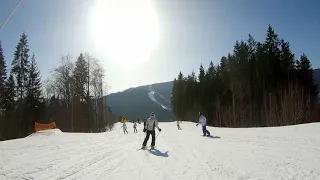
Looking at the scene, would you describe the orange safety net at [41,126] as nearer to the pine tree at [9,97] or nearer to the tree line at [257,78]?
the pine tree at [9,97]

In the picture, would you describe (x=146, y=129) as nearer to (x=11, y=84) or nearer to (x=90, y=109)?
(x=90, y=109)

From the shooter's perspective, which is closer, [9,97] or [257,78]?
[9,97]

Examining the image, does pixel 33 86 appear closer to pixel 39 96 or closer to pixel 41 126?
pixel 39 96

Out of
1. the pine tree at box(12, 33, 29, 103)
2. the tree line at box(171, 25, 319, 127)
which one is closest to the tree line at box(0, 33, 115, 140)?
the pine tree at box(12, 33, 29, 103)

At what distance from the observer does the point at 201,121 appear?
23047mm

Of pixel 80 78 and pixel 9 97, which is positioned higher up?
pixel 80 78

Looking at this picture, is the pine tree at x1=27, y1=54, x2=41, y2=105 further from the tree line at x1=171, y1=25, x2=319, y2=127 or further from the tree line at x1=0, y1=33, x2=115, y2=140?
the tree line at x1=171, y1=25, x2=319, y2=127

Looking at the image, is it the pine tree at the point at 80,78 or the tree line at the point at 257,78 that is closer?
the pine tree at the point at 80,78

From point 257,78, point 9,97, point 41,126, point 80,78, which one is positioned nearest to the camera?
point 41,126

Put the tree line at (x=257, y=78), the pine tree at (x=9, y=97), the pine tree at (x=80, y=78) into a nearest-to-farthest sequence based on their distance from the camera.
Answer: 1. the pine tree at (x=80, y=78)
2. the pine tree at (x=9, y=97)
3. the tree line at (x=257, y=78)

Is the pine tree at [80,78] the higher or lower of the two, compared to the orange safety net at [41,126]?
higher

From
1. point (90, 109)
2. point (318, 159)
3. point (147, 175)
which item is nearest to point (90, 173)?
point (147, 175)

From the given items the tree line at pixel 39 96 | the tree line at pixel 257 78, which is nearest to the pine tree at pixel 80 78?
the tree line at pixel 39 96

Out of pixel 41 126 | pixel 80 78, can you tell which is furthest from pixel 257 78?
pixel 41 126
